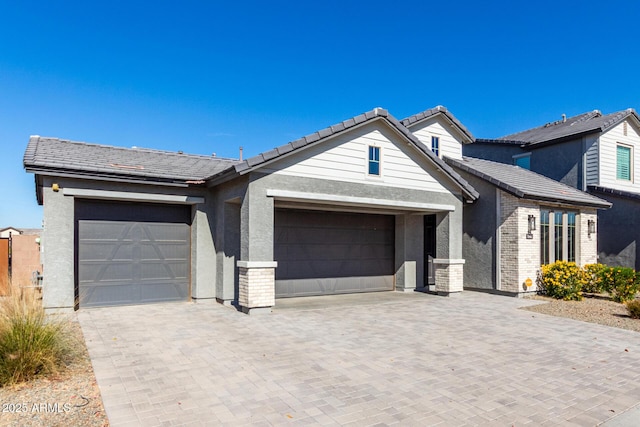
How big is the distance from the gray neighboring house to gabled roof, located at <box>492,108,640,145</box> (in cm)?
819

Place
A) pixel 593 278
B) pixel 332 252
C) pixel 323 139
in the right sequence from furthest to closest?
pixel 593 278 → pixel 332 252 → pixel 323 139

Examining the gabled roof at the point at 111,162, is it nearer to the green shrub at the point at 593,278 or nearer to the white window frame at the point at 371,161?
the white window frame at the point at 371,161

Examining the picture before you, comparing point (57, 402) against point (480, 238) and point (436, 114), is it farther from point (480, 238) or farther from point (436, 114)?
point (436, 114)

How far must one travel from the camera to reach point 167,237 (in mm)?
11656

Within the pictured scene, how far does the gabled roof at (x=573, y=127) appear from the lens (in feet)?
59.6

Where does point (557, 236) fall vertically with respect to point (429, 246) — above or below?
above

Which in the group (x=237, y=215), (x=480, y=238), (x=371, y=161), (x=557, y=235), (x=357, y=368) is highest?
(x=371, y=161)

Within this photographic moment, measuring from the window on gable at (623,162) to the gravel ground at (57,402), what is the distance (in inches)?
851

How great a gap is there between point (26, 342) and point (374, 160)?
9.23m

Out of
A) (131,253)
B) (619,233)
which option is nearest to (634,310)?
(619,233)

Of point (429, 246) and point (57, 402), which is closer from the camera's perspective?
point (57, 402)

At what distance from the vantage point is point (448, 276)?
13.4 meters

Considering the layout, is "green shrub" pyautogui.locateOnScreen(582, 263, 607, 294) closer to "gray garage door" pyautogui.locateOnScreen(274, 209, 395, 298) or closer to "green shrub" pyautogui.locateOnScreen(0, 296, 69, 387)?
"gray garage door" pyautogui.locateOnScreen(274, 209, 395, 298)

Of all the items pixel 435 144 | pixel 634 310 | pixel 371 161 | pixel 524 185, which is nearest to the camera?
pixel 634 310
